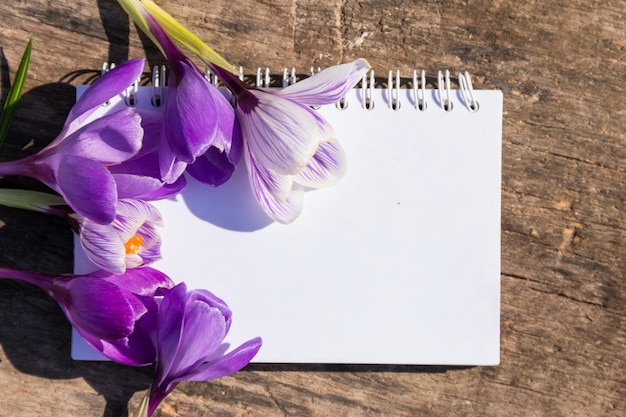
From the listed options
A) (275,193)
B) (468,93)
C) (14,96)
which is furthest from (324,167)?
(14,96)

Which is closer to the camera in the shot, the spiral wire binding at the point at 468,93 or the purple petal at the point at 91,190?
the purple petal at the point at 91,190

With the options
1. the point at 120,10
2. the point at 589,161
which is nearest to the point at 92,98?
the point at 120,10

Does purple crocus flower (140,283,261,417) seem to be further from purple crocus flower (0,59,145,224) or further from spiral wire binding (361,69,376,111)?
spiral wire binding (361,69,376,111)

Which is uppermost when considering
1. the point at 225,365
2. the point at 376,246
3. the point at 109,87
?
the point at 109,87

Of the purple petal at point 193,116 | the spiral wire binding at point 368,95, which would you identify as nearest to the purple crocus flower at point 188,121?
the purple petal at point 193,116

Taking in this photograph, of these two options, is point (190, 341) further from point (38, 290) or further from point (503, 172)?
point (503, 172)

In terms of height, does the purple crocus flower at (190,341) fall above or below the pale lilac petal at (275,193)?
below

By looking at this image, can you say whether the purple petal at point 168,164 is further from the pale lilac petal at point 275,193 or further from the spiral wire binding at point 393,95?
the spiral wire binding at point 393,95

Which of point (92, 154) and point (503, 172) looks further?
point (503, 172)
